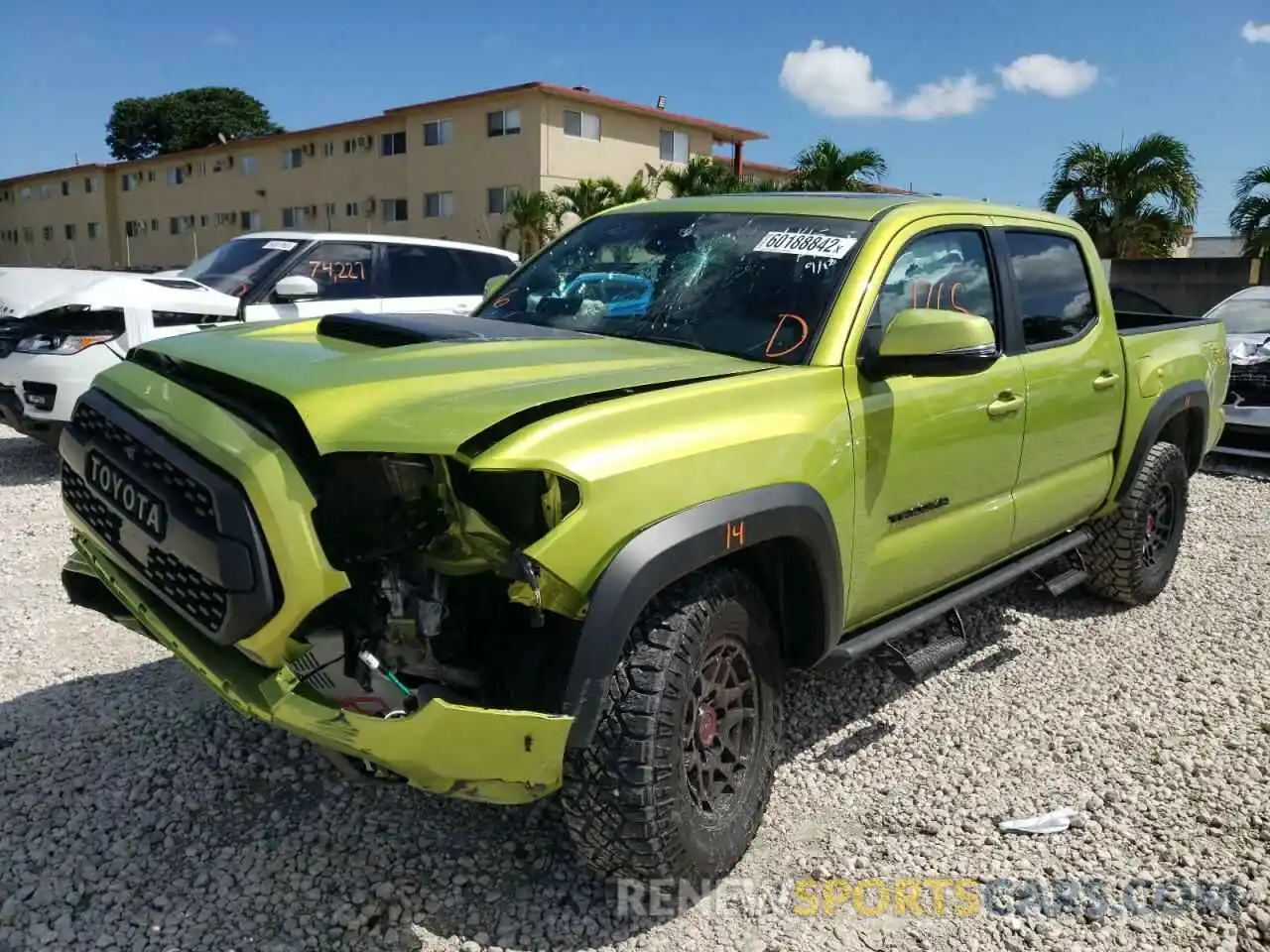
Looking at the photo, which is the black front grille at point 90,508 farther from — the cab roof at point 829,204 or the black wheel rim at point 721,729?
the cab roof at point 829,204

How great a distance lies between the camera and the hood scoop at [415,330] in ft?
9.68

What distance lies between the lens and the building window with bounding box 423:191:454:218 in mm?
32213

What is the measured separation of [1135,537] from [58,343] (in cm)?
680

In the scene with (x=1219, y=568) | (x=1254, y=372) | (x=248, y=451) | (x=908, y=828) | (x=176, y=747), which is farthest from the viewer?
(x=1254, y=372)

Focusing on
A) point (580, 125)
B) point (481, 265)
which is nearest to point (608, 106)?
point (580, 125)

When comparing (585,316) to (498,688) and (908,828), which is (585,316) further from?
(908,828)

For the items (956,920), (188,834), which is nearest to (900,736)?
(956,920)

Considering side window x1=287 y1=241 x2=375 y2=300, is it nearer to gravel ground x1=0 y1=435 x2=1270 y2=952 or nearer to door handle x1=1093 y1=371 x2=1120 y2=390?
gravel ground x1=0 y1=435 x2=1270 y2=952

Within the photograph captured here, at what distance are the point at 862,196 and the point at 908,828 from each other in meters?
2.23

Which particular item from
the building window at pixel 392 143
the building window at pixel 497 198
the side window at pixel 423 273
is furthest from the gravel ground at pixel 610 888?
the building window at pixel 392 143

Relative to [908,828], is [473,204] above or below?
above

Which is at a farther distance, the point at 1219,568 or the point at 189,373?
the point at 1219,568

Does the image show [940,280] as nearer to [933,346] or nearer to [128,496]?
[933,346]

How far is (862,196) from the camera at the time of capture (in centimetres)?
381
